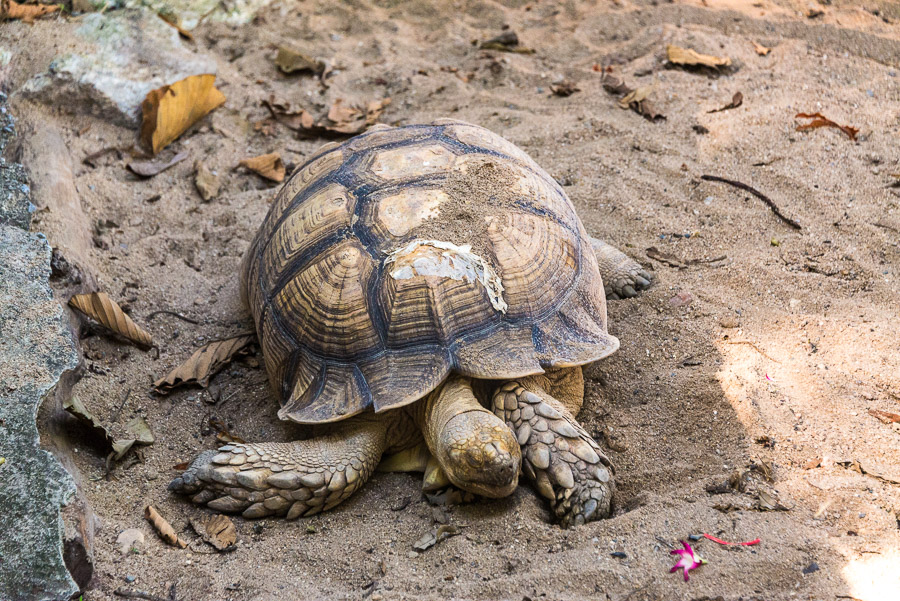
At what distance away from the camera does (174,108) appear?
4285mm

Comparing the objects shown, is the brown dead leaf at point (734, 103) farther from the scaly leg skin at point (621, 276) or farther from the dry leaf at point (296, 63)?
the dry leaf at point (296, 63)

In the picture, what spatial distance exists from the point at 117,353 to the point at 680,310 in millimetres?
2317

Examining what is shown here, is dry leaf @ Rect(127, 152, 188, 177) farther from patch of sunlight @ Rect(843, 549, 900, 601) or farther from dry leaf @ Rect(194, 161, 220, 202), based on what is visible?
patch of sunlight @ Rect(843, 549, 900, 601)

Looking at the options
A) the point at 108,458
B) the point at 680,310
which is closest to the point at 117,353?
the point at 108,458

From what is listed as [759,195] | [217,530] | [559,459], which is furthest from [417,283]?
[759,195]

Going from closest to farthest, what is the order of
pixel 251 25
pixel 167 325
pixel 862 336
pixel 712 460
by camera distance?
1. pixel 712 460
2. pixel 862 336
3. pixel 167 325
4. pixel 251 25

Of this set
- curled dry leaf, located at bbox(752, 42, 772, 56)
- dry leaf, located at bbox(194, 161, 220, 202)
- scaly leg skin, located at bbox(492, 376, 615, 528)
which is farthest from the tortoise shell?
curled dry leaf, located at bbox(752, 42, 772, 56)

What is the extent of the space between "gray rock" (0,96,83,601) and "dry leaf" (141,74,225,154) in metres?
1.67

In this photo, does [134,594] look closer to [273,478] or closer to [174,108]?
[273,478]

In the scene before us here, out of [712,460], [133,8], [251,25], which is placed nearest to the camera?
[712,460]

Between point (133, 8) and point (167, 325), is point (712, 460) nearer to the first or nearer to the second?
point (167, 325)

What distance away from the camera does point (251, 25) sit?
5426mm

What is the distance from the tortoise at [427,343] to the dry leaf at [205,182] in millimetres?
1423

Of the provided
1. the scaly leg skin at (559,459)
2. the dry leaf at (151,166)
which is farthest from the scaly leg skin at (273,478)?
the dry leaf at (151,166)
